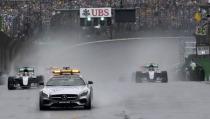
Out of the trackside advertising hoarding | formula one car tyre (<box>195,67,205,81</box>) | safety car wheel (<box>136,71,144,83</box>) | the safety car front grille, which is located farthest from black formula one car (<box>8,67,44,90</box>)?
the trackside advertising hoarding

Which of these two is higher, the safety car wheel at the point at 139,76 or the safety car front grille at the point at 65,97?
the safety car front grille at the point at 65,97

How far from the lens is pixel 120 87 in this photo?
42.2 m

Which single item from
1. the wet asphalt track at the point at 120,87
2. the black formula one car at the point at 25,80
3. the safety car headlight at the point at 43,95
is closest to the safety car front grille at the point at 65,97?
the safety car headlight at the point at 43,95

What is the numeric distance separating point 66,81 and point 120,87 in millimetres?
17246

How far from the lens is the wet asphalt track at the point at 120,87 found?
74.4 feet

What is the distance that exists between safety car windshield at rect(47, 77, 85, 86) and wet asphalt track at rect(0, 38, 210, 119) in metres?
0.96

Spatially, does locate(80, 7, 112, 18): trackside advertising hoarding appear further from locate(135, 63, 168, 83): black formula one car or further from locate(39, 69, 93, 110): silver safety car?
locate(39, 69, 93, 110): silver safety car

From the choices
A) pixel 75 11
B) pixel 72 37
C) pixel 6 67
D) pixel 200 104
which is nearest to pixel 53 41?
pixel 72 37

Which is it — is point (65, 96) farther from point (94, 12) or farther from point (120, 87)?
point (94, 12)

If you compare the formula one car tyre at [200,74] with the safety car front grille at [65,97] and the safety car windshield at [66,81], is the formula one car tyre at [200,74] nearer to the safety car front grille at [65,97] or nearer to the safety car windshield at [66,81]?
the safety car windshield at [66,81]

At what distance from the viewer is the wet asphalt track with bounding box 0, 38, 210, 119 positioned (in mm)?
22688

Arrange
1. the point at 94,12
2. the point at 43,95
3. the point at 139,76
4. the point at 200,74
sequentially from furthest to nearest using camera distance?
the point at 94,12
the point at 200,74
the point at 139,76
the point at 43,95

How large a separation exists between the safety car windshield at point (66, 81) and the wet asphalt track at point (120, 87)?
0.96 m

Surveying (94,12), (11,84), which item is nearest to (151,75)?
(11,84)
